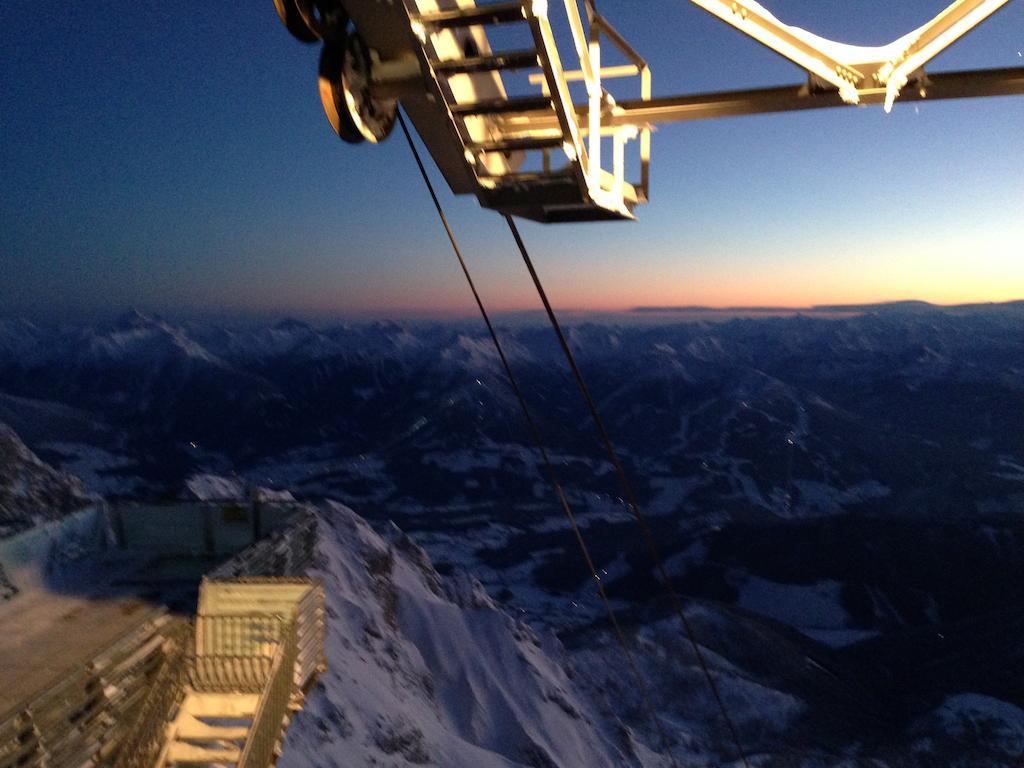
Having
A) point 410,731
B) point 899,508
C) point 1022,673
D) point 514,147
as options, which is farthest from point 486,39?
point 899,508

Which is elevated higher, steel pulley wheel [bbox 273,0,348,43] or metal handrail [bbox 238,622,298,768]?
steel pulley wheel [bbox 273,0,348,43]

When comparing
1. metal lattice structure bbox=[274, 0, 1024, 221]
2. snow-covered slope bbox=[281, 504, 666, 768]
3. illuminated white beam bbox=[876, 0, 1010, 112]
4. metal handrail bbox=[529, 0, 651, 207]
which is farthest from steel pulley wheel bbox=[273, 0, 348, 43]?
snow-covered slope bbox=[281, 504, 666, 768]

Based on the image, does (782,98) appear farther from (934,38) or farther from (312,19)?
(312,19)

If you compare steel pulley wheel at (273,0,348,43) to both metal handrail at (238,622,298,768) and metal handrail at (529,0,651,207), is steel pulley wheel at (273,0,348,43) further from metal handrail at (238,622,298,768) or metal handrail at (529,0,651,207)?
metal handrail at (238,622,298,768)

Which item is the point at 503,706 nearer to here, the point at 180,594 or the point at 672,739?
the point at 672,739

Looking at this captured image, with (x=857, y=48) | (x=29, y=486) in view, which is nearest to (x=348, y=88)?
(x=857, y=48)

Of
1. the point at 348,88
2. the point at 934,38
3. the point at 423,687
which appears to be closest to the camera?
the point at 934,38
